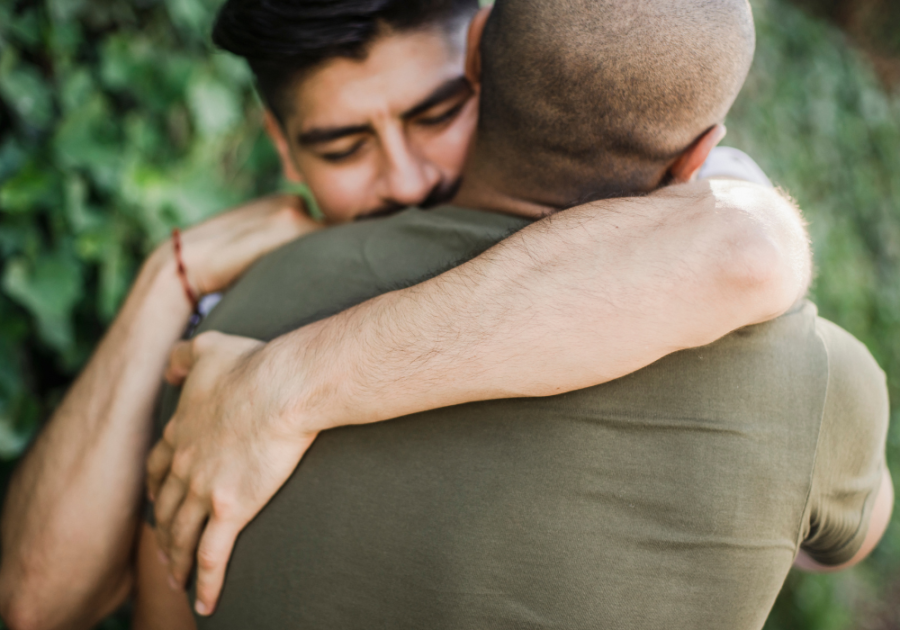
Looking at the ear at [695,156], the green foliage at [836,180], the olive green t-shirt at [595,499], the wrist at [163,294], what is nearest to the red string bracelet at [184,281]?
the wrist at [163,294]

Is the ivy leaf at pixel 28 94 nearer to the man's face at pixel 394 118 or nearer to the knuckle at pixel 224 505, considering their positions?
the man's face at pixel 394 118

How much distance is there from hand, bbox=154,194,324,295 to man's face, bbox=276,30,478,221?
0.23 m

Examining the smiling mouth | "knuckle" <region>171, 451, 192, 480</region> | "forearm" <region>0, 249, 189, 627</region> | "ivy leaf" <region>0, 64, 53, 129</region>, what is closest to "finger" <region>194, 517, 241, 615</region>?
"knuckle" <region>171, 451, 192, 480</region>

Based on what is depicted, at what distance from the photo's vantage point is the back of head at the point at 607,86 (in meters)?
1.16

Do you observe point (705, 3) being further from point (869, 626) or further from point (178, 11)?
point (869, 626)

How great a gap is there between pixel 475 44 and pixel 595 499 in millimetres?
1172

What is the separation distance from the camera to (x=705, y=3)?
119cm

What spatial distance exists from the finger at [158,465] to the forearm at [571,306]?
0.49m

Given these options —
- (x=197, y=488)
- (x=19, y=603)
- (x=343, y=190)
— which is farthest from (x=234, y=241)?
(x=19, y=603)

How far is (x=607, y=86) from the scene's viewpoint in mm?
1182

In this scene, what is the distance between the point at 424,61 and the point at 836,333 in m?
1.36

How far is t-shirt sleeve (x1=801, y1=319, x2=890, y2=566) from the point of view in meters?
1.05

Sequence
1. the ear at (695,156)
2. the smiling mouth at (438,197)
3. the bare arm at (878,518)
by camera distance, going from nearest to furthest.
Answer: the ear at (695,156) → the bare arm at (878,518) → the smiling mouth at (438,197)

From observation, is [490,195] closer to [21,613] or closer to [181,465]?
[181,465]
